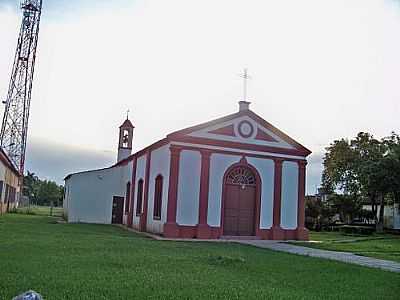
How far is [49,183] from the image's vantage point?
84562 millimetres

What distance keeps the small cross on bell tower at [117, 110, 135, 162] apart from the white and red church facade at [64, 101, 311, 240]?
30.8 ft

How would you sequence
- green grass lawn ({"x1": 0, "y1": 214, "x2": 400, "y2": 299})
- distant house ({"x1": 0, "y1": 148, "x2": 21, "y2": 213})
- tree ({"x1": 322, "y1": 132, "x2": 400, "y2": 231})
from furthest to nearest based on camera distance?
distant house ({"x1": 0, "y1": 148, "x2": 21, "y2": 213})
tree ({"x1": 322, "y1": 132, "x2": 400, "y2": 231})
green grass lawn ({"x1": 0, "y1": 214, "x2": 400, "y2": 299})

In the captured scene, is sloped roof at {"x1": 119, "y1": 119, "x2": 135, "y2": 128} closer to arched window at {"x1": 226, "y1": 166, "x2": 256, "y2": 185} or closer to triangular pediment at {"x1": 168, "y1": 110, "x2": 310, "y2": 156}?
triangular pediment at {"x1": 168, "y1": 110, "x2": 310, "y2": 156}

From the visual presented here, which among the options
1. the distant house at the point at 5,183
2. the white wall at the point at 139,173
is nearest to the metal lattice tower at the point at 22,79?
the distant house at the point at 5,183

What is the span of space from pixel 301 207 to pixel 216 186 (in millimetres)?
4160

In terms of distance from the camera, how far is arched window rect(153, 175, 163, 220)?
21531 millimetres

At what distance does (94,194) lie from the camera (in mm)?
29203

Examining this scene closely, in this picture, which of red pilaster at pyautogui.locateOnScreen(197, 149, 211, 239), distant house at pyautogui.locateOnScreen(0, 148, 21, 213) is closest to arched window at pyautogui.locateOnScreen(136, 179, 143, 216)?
red pilaster at pyautogui.locateOnScreen(197, 149, 211, 239)

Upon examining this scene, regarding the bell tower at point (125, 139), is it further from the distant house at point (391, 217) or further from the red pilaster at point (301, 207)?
the distant house at point (391, 217)

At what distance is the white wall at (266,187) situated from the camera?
21625 millimetres

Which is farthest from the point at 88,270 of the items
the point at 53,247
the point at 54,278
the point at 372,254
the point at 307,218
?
the point at 307,218

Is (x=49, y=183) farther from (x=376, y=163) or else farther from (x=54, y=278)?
(x=54, y=278)

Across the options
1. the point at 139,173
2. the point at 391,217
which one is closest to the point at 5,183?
the point at 139,173

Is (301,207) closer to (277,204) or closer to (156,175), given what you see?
(277,204)
